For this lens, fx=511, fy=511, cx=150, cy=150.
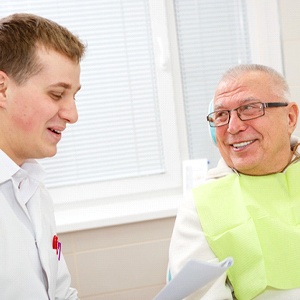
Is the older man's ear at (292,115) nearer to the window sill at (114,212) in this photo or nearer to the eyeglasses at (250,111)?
the eyeglasses at (250,111)

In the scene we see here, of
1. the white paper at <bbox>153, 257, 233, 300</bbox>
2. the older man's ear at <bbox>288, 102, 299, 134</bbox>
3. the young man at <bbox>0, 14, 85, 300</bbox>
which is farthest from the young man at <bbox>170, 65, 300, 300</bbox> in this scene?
the young man at <bbox>0, 14, 85, 300</bbox>

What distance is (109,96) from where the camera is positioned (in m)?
2.60

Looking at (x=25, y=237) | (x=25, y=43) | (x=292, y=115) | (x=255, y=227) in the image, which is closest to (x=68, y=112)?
(x=25, y=43)

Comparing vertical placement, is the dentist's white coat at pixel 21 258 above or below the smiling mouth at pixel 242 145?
below

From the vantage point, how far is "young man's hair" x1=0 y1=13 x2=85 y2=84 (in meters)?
1.36

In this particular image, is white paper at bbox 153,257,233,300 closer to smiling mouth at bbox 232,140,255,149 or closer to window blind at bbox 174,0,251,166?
smiling mouth at bbox 232,140,255,149

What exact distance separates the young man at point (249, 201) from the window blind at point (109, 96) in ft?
2.91

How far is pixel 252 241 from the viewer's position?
5.10 ft

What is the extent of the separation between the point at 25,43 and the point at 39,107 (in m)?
0.18

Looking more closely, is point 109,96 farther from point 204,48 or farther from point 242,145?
point 242,145

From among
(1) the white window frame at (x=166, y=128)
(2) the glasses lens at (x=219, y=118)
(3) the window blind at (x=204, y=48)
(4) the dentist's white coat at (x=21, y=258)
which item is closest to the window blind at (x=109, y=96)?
(1) the white window frame at (x=166, y=128)

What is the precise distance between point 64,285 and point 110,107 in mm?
1151

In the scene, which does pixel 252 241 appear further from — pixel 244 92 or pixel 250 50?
pixel 250 50

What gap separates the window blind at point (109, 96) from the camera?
2562 millimetres
